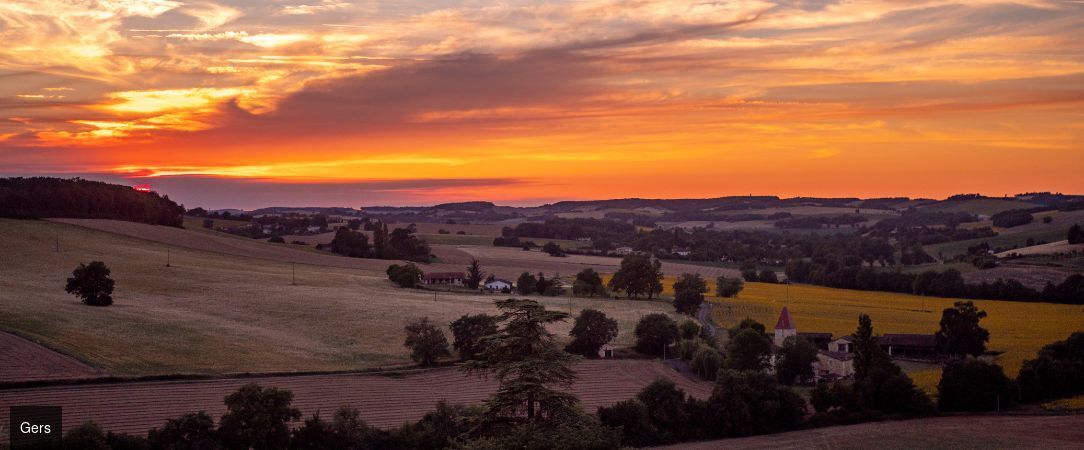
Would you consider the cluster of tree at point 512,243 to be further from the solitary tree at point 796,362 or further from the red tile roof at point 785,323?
the solitary tree at point 796,362

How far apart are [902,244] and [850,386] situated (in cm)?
13066

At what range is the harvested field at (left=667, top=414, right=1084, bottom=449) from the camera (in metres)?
39.0

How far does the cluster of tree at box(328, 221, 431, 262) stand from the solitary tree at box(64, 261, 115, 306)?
205 feet

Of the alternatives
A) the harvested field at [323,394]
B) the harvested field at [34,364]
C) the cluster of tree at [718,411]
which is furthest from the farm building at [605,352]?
the harvested field at [34,364]

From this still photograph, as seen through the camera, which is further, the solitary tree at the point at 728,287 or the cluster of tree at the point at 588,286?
the solitary tree at the point at 728,287

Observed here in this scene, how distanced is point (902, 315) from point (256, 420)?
64.2 m

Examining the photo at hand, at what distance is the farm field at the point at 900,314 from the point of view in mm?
65312

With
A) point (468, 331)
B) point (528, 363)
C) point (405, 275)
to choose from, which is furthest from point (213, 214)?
point (528, 363)

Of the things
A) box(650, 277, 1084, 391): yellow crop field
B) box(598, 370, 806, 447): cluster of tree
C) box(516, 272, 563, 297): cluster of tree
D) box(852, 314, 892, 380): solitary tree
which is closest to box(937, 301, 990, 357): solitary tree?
box(650, 277, 1084, 391): yellow crop field

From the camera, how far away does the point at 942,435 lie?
41219 millimetres

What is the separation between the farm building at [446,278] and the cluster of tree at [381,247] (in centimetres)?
1703

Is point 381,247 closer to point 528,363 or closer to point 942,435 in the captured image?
point 942,435

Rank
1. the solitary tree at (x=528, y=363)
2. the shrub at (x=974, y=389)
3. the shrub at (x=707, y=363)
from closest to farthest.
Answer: the solitary tree at (x=528, y=363) < the shrub at (x=974, y=389) < the shrub at (x=707, y=363)

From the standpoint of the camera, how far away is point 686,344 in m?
61.2
